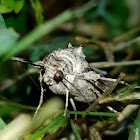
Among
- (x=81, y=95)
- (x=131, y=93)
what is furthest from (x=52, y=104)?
(x=131, y=93)

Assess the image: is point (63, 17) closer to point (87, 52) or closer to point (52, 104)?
point (52, 104)

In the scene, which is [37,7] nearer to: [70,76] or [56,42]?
[56,42]

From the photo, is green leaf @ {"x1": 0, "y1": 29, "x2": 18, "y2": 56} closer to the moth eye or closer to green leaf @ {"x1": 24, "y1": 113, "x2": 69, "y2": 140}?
green leaf @ {"x1": 24, "y1": 113, "x2": 69, "y2": 140}

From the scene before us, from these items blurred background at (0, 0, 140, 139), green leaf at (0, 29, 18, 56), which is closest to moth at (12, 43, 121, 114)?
blurred background at (0, 0, 140, 139)

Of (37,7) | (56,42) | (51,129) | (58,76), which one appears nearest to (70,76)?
(58,76)

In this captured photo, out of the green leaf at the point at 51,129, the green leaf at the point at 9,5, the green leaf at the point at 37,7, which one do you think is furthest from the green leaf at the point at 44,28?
the green leaf at the point at 37,7

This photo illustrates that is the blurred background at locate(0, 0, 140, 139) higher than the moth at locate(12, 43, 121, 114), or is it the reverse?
the blurred background at locate(0, 0, 140, 139)

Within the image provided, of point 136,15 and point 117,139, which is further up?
point 136,15
